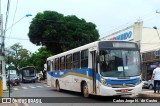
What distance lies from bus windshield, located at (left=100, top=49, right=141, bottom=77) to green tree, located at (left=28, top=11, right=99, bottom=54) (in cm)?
3649

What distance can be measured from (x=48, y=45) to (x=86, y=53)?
37710 mm

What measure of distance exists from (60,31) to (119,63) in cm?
3847

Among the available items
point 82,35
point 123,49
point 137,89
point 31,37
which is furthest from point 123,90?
point 31,37

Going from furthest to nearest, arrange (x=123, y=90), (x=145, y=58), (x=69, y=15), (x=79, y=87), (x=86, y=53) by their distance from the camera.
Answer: (x=69, y=15)
(x=145, y=58)
(x=79, y=87)
(x=86, y=53)
(x=123, y=90)

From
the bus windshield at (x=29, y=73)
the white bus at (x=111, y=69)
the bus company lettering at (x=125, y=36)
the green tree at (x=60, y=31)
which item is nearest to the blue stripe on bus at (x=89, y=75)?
the white bus at (x=111, y=69)

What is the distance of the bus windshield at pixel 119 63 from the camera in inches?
684

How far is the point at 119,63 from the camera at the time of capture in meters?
17.4

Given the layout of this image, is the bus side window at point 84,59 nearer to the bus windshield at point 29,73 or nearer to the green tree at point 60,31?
the green tree at point 60,31

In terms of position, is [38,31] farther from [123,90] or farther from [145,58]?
[123,90]

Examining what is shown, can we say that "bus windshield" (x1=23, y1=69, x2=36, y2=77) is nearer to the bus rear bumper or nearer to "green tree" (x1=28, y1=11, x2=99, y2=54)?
"green tree" (x1=28, y1=11, x2=99, y2=54)

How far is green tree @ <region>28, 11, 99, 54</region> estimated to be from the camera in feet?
180

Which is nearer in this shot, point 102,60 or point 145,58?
point 102,60

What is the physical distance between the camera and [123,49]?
58.8 feet

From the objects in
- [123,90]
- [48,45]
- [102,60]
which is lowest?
[123,90]
